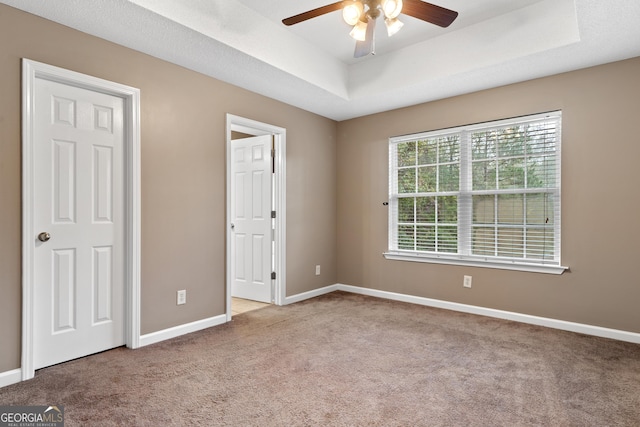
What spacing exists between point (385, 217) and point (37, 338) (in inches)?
142

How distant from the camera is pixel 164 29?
8.57 feet

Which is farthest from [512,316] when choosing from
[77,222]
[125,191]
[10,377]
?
[10,377]

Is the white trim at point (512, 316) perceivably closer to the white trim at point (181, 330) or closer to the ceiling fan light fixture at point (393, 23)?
the white trim at point (181, 330)

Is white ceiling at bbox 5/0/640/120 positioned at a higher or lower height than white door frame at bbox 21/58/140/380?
higher

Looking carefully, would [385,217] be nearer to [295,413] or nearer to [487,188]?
[487,188]

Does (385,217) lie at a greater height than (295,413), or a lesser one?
greater

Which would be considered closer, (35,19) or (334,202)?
(35,19)

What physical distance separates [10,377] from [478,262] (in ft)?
13.2

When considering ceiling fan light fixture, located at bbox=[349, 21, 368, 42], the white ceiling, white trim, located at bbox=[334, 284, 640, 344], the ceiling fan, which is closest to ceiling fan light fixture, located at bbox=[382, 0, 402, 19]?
the ceiling fan

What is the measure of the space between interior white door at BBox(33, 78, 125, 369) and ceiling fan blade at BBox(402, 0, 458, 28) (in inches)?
89.8

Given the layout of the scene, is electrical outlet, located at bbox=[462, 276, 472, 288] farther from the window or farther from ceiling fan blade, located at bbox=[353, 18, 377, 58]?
ceiling fan blade, located at bbox=[353, 18, 377, 58]

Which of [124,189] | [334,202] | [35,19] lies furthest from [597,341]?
[35,19]

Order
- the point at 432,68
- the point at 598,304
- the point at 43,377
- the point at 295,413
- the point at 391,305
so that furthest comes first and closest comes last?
the point at 391,305
the point at 432,68
the point at 598,304
the point at 43,377
the point at 295,413

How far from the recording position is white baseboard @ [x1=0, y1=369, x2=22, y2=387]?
2.26 metres
